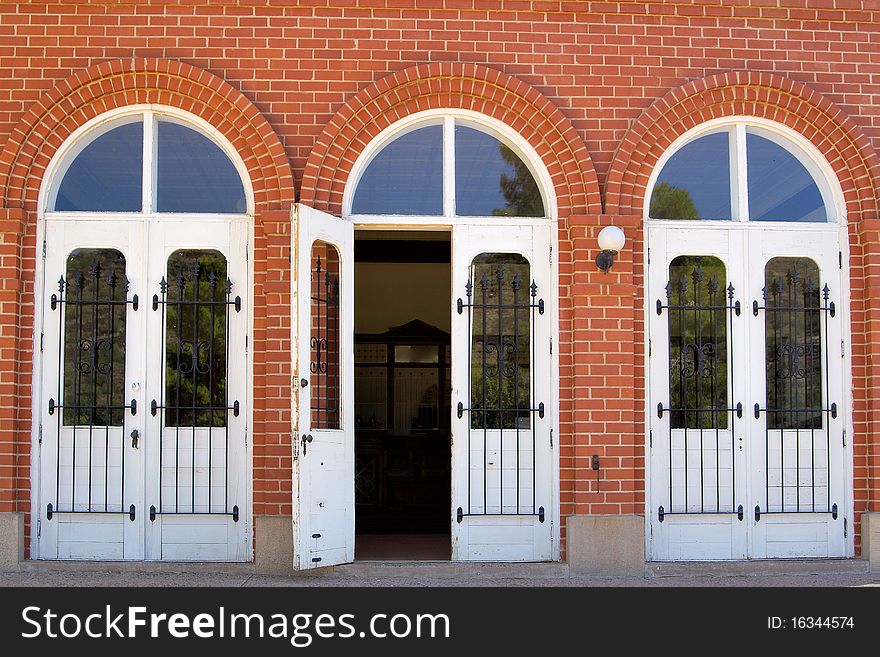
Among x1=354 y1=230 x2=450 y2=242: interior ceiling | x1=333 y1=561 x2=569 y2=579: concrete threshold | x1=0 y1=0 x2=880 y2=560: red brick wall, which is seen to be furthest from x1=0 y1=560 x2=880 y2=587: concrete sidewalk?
x1=354 y1=230 x2=450 y2=242: interior ceiling

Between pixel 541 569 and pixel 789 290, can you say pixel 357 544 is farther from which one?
pixel 789 290

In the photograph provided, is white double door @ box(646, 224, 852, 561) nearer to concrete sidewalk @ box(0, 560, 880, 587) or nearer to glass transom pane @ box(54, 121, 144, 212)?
concrete sidewalk @ box(0, 560, 880, 587)

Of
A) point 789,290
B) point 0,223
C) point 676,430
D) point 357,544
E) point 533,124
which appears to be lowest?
point 357,544

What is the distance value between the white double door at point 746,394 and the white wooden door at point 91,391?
4.00 meters

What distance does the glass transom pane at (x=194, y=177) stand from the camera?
25.3 ft

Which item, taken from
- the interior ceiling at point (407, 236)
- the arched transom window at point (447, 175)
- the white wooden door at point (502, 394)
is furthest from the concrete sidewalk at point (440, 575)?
the interior ceiling at point (407, 236)

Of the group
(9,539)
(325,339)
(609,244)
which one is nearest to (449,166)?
(609,244)

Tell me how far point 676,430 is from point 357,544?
3022mm

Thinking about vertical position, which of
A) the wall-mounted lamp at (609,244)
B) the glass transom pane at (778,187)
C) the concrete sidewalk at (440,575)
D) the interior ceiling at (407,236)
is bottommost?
the concrete sidewalk at (440,575)

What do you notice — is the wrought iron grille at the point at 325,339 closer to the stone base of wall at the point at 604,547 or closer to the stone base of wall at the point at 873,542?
the stone base of wall at the point at 604,547

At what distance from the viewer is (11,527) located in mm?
7320

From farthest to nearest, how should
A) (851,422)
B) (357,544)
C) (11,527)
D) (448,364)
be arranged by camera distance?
(448,364)
(357,544)
(851,422)
(11,527)

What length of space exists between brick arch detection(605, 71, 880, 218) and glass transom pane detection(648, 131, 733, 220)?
203mm

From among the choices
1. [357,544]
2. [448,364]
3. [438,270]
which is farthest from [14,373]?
[438,270]
